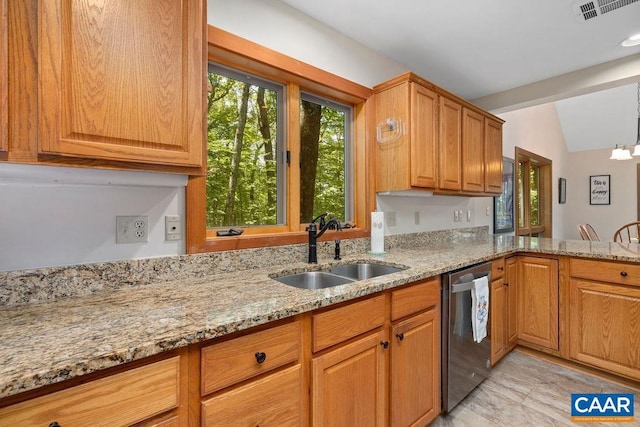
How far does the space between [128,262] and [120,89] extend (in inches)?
27.6

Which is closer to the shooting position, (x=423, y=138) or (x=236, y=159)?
(x=236, y=159)

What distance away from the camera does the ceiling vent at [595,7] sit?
1.88 meters

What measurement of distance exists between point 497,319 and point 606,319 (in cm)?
68

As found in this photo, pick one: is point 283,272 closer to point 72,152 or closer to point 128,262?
point 128,262

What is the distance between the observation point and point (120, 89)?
98 centimetres

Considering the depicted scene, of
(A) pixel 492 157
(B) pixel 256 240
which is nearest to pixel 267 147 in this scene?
(B) pixel 256 240

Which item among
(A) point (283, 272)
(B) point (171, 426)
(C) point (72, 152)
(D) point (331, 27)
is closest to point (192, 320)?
(B) point (171, 426)

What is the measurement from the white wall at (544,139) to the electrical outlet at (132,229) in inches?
167

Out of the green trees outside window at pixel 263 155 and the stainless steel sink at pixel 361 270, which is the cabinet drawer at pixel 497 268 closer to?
the stainless steel sink at pixel 361 270

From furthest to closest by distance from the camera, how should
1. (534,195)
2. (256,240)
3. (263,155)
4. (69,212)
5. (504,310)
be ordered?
(534,195) → (504,310) → (263,155) → (256,240) → (69,212)

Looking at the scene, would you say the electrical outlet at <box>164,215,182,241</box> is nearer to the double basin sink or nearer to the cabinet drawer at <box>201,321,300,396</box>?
the double basin sink

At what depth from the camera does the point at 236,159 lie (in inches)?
70.8

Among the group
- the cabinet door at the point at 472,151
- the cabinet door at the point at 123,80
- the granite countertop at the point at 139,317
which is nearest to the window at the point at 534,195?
the cabinet door at the point at 472,151

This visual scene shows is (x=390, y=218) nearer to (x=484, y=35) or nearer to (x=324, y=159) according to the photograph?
(x=324, y=159)
